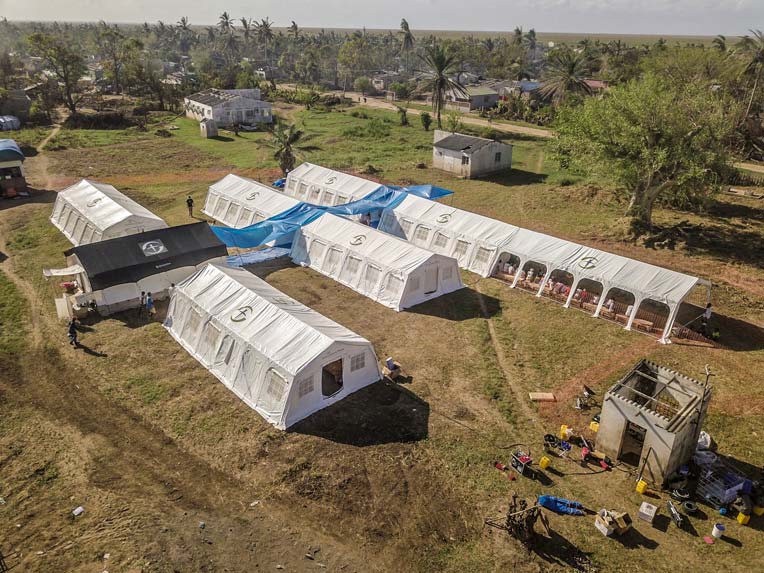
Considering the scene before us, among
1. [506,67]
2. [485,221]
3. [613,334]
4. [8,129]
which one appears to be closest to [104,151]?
[8,129]

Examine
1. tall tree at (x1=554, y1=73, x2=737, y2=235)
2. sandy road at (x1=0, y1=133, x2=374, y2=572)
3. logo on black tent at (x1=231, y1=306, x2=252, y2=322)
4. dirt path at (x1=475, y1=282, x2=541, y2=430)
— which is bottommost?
sandy road at (x1=0, y1=133, x2=374, y2=572)

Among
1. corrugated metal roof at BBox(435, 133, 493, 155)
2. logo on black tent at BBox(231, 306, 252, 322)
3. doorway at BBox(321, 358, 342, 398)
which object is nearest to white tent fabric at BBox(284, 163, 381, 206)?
corrugated metal roof at BBox(435, 133, 493, 155)

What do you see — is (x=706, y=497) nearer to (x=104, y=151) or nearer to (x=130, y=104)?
(x=104, y=151)

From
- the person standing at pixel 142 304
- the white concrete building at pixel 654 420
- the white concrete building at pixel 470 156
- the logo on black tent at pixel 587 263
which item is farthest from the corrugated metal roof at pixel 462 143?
the white concrete building at pixel 654 420

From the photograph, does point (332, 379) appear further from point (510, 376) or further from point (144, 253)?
point (144, 253)

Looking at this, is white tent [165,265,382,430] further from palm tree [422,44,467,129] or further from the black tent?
palm tree [422,44,467,129]

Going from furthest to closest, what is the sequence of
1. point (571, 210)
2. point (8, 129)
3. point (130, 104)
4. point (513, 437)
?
point (130, 104) < point (8, 129) < point (571, 210) < point (513, 437)
